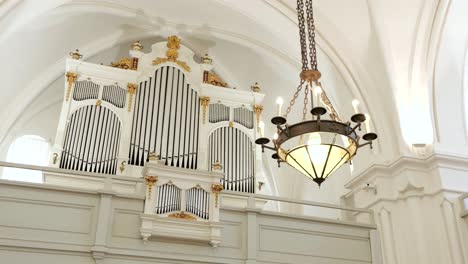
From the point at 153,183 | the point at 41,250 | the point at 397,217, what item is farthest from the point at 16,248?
the point at 397,217

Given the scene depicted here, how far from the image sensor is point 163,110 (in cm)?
926

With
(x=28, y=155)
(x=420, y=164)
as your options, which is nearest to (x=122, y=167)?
(x=28, y=155)

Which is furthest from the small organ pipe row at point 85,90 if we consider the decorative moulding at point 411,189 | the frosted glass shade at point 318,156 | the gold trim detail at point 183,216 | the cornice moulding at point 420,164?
the decorative moulding at point 411,189

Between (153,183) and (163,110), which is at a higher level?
(163,110)

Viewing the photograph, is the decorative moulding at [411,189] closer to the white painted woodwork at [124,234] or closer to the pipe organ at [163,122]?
the white painted woodwork at [124,234]

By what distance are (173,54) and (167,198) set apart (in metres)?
3.51

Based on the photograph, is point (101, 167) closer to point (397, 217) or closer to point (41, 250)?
point (41, 250)

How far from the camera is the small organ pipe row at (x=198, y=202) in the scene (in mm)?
7066

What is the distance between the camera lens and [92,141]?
834cm

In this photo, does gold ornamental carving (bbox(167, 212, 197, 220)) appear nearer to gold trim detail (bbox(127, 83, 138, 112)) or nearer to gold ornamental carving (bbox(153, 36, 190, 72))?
gold trim detail (bbox(127, 83, 138, 112))

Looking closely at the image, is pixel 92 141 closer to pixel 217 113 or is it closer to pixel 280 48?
pixel 217 113

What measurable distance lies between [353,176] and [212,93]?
9.21ft

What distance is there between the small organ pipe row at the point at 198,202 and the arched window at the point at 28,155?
465 cm

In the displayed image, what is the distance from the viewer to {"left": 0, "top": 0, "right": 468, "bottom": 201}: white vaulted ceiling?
820 cm
